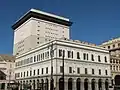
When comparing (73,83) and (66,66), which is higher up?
(66,66)

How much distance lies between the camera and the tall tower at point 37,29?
108 metres

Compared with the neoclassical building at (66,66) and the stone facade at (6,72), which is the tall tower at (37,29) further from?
the neoclassical building at (66,66)

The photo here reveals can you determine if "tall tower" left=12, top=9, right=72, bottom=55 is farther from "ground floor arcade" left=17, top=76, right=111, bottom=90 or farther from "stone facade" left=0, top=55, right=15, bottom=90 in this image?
"ground floor arcade" left=17, top=76, right=111, bottom=90

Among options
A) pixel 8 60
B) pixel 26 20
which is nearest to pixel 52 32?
pixel 26 20

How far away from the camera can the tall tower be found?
108m

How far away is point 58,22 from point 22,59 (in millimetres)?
48295

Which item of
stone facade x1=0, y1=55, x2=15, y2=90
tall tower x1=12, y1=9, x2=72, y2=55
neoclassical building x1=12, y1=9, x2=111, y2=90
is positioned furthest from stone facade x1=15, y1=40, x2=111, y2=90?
tall tower x1=12, y1=9, x2=72, y2=55

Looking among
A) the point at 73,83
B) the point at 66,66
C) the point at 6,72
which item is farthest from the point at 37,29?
the point at 73,83

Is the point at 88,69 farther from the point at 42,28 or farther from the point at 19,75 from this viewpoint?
the point at 42,28

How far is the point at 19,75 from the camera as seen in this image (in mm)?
80562

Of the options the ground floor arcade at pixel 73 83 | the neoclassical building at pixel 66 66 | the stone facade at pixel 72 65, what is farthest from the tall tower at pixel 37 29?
the ground floor arcade at pixel 73 83

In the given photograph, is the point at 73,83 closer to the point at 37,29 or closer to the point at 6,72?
the point at 6,72

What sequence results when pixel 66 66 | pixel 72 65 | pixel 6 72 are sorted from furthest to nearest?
pixel 6 72 → pixel 72 65 → pixel 66 66

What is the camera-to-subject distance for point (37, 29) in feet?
360
